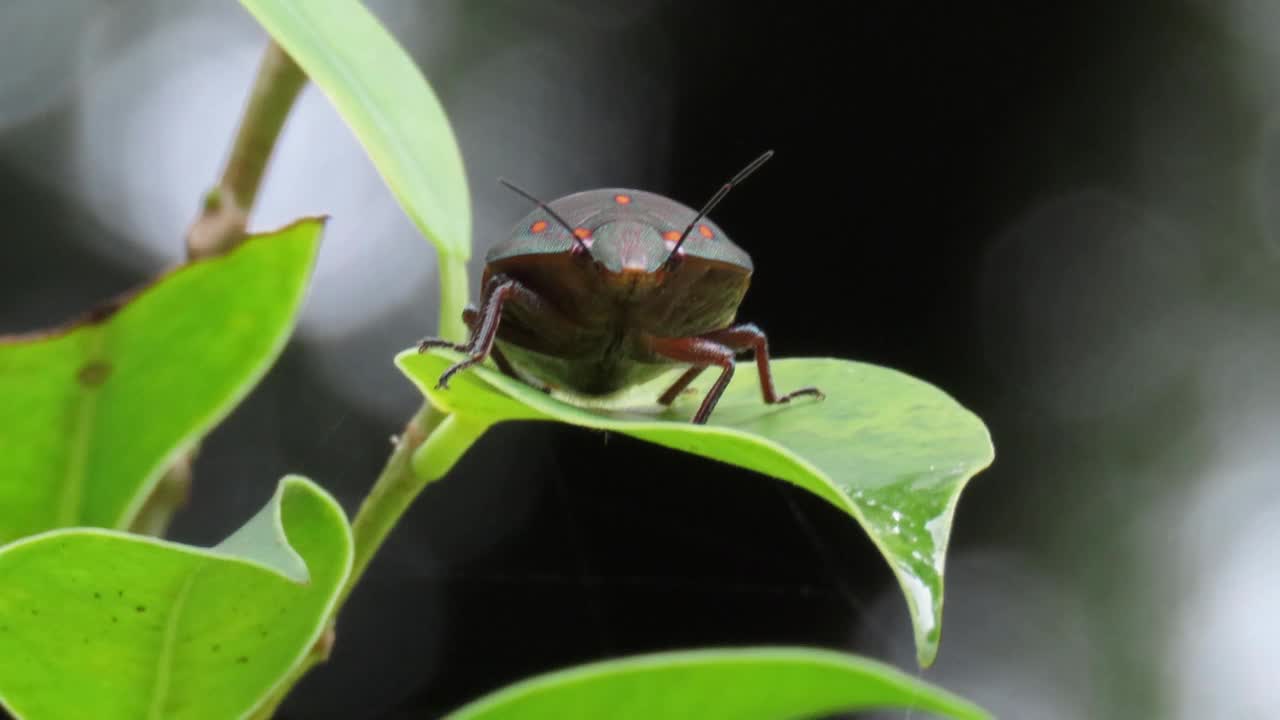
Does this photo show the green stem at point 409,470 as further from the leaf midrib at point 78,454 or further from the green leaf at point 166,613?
the leaf midrib at point 78,454

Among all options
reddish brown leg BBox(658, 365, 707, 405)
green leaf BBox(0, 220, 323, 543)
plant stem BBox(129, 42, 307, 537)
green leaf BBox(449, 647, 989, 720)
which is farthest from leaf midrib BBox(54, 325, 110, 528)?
reddish brown leg BBox(658, 365, 707, 405)

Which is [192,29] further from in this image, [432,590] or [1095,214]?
[1095,214]

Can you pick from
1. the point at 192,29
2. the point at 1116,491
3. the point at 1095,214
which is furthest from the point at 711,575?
the point at 192,29

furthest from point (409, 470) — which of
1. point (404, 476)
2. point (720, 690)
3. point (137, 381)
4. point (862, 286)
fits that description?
point (862, 286)

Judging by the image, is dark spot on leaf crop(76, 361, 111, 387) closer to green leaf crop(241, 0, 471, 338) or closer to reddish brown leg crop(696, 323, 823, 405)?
green leaf crop(241, 0, 471, 338)

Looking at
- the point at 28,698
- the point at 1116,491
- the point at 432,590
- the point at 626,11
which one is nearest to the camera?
the point at 28,698

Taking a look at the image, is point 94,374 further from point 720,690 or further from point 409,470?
point 720,690

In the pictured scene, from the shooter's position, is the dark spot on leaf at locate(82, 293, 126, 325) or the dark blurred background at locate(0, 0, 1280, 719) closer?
the dark spot on leaf at locate(82, 293, 126, 325)
